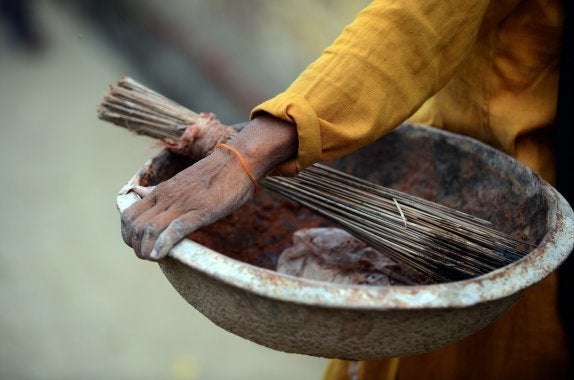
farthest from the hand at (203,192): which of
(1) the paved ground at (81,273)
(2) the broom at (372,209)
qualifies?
(1) the paved ground at (81,273)

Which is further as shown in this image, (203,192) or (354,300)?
(203,192)

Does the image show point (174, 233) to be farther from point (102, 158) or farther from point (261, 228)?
point (102, 158)

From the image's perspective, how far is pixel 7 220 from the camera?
224 cm

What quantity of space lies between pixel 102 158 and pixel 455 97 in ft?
4.31

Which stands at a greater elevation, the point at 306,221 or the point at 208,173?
the point at 208,173

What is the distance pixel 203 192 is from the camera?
927 millimetres

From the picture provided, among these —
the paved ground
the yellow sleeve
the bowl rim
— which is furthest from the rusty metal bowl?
the paved ground

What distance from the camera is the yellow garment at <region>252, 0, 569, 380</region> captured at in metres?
0.99

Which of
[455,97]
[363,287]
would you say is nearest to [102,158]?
[455,97]

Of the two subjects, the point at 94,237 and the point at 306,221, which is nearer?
the point at 306,221

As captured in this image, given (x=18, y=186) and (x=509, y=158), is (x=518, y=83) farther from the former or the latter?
(x=18, y=186)

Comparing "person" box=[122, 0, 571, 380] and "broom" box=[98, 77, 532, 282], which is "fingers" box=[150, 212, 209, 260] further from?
"broom" box=[98, 77, 532, 282]

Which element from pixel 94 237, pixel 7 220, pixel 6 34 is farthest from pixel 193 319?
pixel 6 34

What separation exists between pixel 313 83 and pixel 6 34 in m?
1.47
